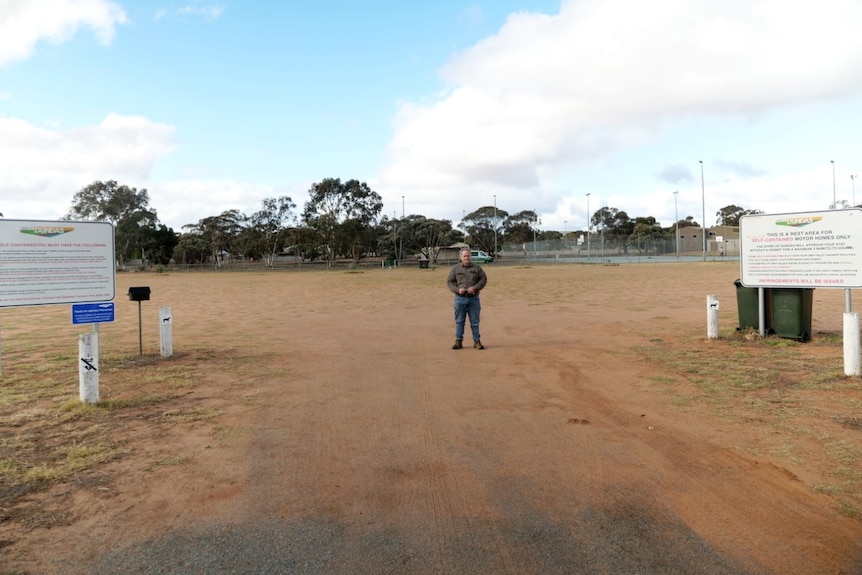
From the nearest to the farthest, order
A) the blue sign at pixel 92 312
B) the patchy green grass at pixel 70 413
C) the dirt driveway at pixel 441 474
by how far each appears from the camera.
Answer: the dirt driveway at pixel 441 474, the patchy green grass at pixel 70 413, the blue sign at pixel 92 312

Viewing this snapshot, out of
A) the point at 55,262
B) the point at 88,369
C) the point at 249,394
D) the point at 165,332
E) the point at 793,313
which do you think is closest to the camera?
the point at 88,369

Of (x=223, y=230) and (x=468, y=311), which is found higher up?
(x=223, y=230)

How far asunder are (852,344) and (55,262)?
1050cm

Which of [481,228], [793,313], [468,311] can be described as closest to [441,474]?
[468,311]

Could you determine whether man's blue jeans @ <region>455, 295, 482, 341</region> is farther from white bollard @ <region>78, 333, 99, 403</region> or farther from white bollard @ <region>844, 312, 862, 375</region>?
white bollard @ <region>78, 333, 99, 403</region>

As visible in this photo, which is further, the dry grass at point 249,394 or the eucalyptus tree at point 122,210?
the eucalyptus tree at point 122,210

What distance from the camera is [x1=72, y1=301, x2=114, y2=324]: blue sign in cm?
819

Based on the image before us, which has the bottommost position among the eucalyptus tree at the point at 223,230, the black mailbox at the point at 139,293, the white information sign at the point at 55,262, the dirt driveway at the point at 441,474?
the dirt driveway at the point at 441,474

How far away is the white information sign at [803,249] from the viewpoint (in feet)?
29.5

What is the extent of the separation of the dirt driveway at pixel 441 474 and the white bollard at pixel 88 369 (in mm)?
234

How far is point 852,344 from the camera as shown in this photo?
7414mm

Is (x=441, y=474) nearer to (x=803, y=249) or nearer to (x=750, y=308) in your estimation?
(x=803, y=249)

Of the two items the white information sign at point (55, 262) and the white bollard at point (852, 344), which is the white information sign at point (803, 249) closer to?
the white bollard at point (852, 344)

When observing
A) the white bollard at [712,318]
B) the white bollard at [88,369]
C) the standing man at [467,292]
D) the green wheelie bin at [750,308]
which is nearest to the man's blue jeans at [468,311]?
the standing man at [467,292]
